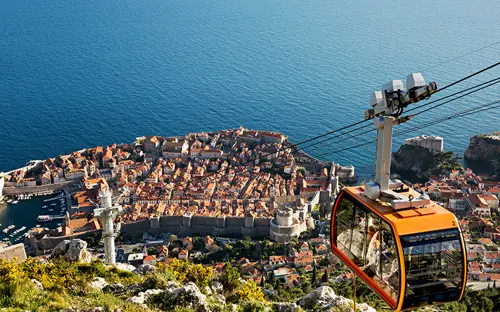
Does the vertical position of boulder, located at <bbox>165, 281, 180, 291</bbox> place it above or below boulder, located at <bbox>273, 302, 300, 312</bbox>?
above

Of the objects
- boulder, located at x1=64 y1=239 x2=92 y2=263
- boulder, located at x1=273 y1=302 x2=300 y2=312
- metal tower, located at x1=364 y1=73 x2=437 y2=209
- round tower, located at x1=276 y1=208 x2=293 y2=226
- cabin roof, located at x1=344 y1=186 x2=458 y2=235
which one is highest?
metal tower, located at x1=364 y1=73 x2=437 y2=209

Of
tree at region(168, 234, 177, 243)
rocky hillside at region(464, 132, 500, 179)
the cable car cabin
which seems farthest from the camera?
rocky hillside at region(464, 132, 500, 179)

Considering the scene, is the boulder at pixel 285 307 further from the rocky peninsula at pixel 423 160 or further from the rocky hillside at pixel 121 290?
the rocky peninsula at pixel 423 160

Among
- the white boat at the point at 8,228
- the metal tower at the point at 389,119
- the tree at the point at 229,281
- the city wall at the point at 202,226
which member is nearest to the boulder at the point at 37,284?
the tree at the point at 229,281

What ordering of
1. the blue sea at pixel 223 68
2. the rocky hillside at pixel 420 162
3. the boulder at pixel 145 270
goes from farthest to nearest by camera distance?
the blue sea at pixel 223 68
the rocky hillside at pixel 420 162
the boulder at pixel 145 270

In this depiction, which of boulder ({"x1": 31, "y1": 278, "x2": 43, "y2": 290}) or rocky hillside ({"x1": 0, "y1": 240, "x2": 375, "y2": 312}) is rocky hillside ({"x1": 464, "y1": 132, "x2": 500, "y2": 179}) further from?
boulder ({"x1": 31, "y1": 278, "x2": 43, "y2": 290})

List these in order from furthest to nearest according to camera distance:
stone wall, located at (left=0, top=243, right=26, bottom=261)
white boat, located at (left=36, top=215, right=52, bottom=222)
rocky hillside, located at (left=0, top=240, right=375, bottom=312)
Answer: white boat, located at (left=36, top=215, right=52, bottom=222) → stone wall, located at (left=0, top=243, right=26, bottom=261) → rocky hillside, located at (left=0, top=240, right=375, bottom=312)

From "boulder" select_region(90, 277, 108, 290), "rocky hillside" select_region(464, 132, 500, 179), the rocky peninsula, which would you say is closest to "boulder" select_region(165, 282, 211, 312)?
"boulder" select_region(90, 277, 108, 290)

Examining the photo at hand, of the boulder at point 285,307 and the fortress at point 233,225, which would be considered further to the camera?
the fortress at point 233,225
